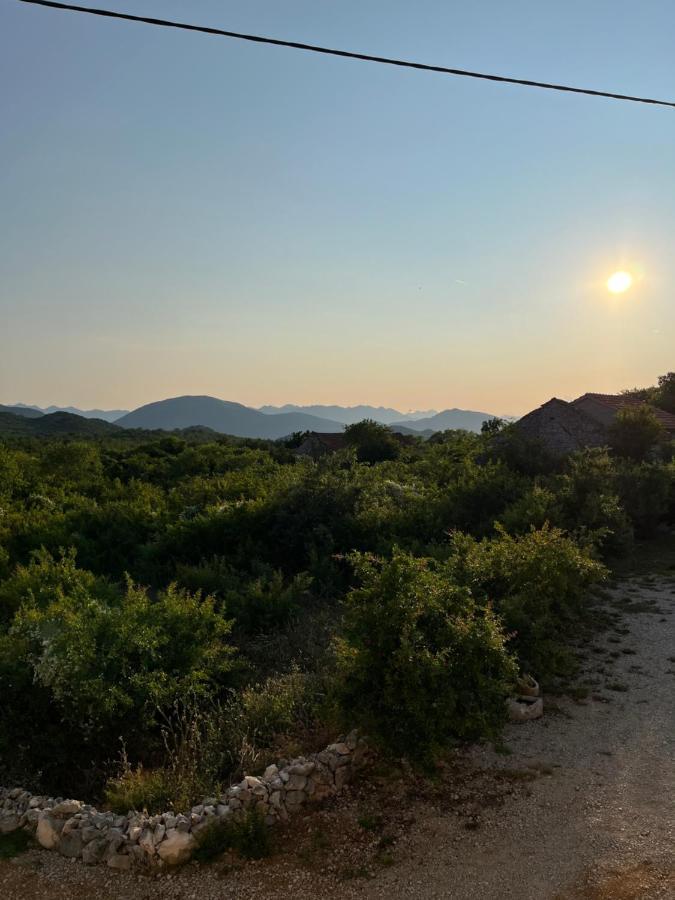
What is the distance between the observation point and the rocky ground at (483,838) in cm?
462

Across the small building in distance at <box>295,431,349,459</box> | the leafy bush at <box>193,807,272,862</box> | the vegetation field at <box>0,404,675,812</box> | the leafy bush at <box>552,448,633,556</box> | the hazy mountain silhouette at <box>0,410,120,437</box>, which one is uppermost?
the hazy mountain silhouette at <box>0,410,120,437</box>

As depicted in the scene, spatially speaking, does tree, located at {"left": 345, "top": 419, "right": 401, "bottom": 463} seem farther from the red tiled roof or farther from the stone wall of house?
the stone wall of house

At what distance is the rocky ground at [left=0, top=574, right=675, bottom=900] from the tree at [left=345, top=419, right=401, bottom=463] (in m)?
35.3

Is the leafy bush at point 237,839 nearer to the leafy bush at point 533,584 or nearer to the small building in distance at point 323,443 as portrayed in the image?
the leafy bush at point 533,584

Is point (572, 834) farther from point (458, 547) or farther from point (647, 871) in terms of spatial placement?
point (458, 547)

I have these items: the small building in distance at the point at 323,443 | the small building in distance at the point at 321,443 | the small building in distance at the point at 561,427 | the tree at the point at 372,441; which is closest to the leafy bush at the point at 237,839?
the small building in distance at the point at 561,427

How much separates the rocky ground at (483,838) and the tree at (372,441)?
116 ft

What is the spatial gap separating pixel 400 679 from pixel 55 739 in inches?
154

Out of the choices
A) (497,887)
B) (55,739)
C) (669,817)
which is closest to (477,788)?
(497,887)

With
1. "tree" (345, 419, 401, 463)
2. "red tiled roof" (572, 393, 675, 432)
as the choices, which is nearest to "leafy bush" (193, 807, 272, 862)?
"red tiled roof" (572, 393, 675, 432)

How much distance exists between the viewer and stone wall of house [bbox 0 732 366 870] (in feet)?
16.4

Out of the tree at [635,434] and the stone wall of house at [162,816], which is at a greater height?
the tree at [635,434]

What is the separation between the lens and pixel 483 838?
5090 millimetres

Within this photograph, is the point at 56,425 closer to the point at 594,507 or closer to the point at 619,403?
the point at 619,403
